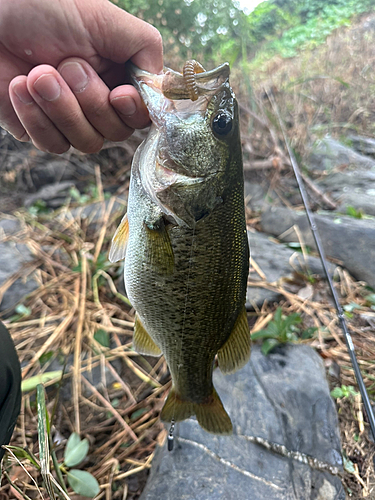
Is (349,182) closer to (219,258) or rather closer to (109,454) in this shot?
(219,258)

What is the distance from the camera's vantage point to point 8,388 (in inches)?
60.3

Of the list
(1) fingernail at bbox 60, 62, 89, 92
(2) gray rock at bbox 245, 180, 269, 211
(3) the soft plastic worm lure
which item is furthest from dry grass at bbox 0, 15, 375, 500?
(3) the soft plastic worm lure

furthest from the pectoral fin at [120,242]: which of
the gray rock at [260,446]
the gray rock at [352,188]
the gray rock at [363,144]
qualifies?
the gray rock at [363,144]

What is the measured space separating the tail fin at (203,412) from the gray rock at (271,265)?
1.33m

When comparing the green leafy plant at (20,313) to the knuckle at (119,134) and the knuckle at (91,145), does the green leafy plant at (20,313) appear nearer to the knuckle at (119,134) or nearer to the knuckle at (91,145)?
the knuckle at (91,145)

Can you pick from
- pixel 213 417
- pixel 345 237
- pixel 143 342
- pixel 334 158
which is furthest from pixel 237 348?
pixel 334 158

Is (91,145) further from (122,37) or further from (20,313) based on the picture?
(20,313)

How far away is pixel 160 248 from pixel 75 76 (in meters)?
0.82

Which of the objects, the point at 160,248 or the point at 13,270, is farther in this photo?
the point at 13,270

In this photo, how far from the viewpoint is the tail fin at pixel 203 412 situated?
1410mm

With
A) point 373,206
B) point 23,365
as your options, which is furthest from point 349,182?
point 23,365

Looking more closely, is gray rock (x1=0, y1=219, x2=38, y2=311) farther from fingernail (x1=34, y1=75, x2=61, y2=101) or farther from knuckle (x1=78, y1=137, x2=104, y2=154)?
fingernail (x1=34, y1=75, x2=61, y2=101)

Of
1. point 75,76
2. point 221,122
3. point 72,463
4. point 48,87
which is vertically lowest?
point 72,463

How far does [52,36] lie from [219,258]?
118 centimetres
